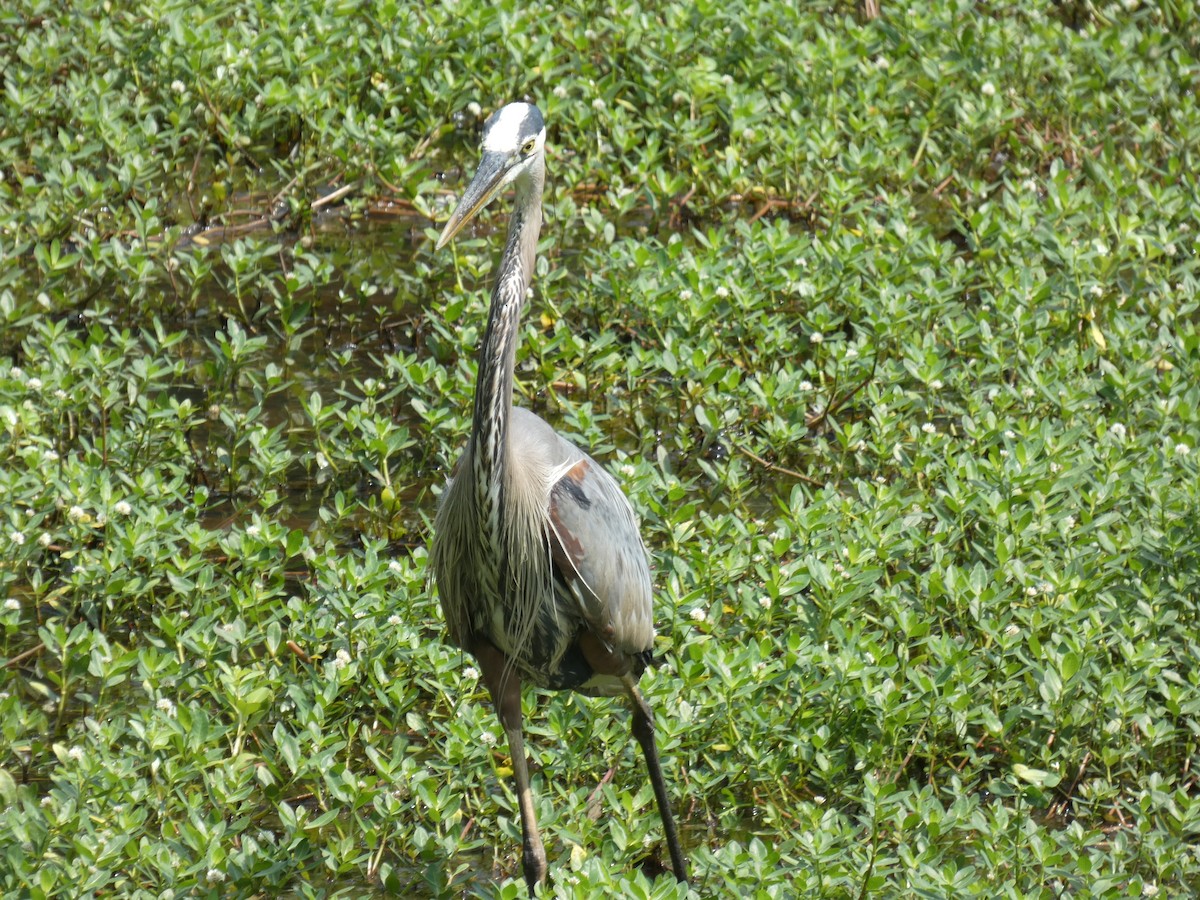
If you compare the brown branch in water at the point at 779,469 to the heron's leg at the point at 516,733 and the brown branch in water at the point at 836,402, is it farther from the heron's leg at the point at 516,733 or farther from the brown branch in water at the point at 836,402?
the heron's leg at the point at 516,733

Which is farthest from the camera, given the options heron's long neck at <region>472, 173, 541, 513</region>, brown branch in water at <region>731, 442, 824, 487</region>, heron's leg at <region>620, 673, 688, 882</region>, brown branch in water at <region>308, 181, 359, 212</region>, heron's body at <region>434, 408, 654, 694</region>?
brown branch in water at <region>308, 181, 359, 212</region>

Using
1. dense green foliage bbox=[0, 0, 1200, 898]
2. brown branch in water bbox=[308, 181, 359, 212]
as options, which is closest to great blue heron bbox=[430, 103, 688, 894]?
dense green foliage bbox=[0, 0, 1200, 898]

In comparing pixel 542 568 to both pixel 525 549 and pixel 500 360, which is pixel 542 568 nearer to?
pixel 525 549

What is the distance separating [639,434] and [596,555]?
201cm

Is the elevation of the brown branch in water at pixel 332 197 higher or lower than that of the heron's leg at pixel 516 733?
higher

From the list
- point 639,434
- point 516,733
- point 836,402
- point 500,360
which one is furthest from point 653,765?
point 836,402

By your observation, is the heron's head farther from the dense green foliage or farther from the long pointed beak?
the dense green foliage

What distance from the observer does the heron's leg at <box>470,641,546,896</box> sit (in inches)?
153

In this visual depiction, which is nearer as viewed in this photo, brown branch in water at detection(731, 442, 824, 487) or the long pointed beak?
the long pointed beak

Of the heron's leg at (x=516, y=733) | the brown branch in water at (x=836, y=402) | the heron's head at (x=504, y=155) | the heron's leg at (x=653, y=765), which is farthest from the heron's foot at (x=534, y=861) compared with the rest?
the brown branch in water at (x=836, y=402)

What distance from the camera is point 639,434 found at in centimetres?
588

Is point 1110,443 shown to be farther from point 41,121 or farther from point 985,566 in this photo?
point 41,121

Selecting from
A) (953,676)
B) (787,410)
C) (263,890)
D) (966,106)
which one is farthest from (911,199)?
(263,890)

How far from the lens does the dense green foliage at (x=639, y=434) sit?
13.4 feet
